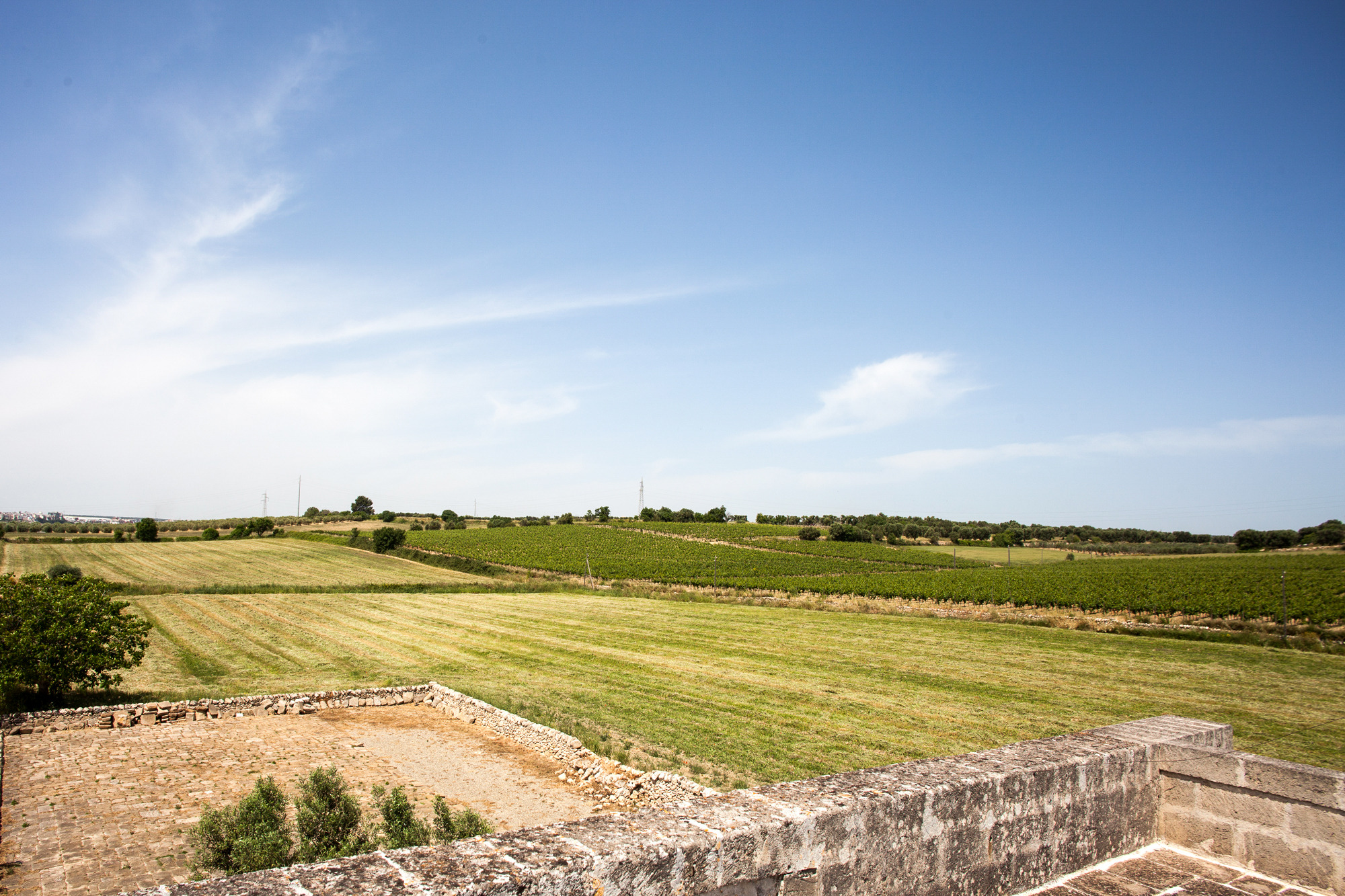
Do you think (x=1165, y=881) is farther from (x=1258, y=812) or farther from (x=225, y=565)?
(x=225, y=565)

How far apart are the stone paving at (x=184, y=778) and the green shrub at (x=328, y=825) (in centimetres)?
119

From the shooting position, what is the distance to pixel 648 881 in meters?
2.16

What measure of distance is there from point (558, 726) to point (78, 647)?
10022mm

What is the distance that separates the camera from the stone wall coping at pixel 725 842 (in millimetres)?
2045

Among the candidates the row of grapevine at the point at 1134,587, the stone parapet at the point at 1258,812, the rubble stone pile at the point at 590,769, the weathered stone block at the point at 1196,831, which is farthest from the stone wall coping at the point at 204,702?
the row of grapevine at the point at 1134,587

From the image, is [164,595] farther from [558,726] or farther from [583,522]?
[583,522]

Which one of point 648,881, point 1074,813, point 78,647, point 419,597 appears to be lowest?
point 419,597

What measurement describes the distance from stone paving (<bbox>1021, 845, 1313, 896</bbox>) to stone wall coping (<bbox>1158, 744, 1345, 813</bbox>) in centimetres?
39

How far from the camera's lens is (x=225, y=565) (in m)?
50.1

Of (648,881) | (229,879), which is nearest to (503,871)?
(648,881)

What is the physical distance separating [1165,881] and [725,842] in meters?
2.40

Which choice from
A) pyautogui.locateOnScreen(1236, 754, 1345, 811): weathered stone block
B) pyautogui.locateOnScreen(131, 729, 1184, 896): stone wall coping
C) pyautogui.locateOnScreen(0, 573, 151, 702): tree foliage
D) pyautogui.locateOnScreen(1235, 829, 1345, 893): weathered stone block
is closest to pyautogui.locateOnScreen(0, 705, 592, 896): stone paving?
pyautogui.locateOnScreen(0, 573, 151, 702): tree foliage

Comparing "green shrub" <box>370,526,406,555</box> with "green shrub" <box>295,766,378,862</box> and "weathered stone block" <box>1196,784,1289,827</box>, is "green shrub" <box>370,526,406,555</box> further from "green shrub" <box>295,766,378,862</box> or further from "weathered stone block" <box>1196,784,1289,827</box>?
"weathered stone block" <box>1196,784,1289,827</box>

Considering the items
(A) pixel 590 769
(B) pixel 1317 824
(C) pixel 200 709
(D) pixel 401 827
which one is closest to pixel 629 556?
(C) pixel 200 709
